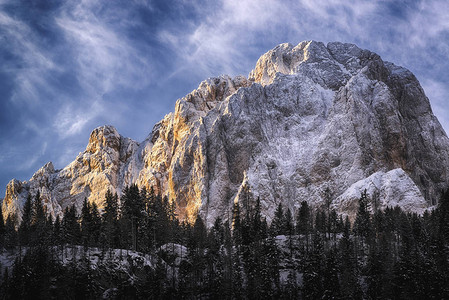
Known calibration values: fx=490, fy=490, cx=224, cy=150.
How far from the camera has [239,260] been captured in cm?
9806

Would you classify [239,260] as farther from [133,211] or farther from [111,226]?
[111,226]

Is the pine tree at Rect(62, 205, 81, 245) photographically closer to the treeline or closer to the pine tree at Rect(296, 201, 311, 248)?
the treeline

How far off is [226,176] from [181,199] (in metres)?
19.5

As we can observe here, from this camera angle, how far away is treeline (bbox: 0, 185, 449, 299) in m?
80.4

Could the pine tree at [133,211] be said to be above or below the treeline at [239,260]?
above

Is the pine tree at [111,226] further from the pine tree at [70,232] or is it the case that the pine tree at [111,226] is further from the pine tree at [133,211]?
the pine tree at [70,232]

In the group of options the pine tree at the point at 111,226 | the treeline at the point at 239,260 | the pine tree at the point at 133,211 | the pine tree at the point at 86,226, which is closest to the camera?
the treeline at the point at 239,260

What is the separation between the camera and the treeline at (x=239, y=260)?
80.4m

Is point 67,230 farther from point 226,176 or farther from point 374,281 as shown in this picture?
point 226,176

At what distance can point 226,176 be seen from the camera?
185500 mm

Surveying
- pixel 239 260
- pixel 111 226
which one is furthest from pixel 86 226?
pixel 239 260

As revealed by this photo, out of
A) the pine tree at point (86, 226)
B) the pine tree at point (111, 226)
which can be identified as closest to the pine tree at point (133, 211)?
the pine tree at point (111, 226)

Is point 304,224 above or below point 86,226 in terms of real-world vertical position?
below

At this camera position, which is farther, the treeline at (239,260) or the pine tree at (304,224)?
the pine tree at (304,224)
